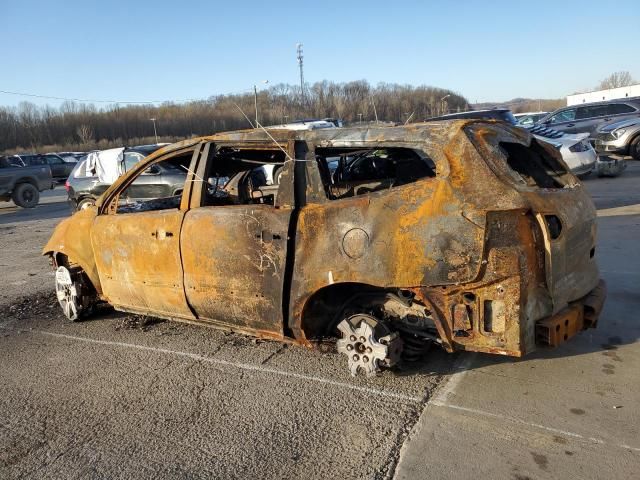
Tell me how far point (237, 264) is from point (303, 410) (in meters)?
1.15

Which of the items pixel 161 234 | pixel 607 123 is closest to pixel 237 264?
pixel 161 234

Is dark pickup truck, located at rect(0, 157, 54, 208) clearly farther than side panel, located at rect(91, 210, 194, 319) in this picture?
Yes

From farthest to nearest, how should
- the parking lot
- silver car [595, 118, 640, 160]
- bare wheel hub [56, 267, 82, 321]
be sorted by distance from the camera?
silver car [595, 118, 640, 160], bare wheel hub [56, 267, 82, 321], the parking lot

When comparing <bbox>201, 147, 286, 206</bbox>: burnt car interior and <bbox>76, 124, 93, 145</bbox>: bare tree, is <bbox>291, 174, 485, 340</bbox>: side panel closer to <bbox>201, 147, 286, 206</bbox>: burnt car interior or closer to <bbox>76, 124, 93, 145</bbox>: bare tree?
<bbox>201, 147, 286, 206</bbox>: burnt car interior

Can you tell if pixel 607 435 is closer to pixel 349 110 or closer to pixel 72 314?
pixel 72 314

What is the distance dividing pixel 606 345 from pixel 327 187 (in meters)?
2.44

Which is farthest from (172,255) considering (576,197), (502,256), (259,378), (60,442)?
(576,197)

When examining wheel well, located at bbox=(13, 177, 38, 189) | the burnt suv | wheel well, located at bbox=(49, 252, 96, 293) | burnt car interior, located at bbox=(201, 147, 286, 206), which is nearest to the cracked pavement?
wheel well, located at bbox=(49, 252, 96, 293)

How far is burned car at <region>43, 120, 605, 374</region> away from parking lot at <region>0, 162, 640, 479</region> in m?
0.32

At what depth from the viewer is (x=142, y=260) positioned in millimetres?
4543

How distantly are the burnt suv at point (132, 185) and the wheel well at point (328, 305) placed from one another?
310 inches

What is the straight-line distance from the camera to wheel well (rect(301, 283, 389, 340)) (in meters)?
3.73

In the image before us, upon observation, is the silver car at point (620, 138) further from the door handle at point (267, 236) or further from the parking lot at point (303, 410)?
the door handle at point (267, 236)

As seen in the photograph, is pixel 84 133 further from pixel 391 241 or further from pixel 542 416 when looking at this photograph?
pixel 542 416
